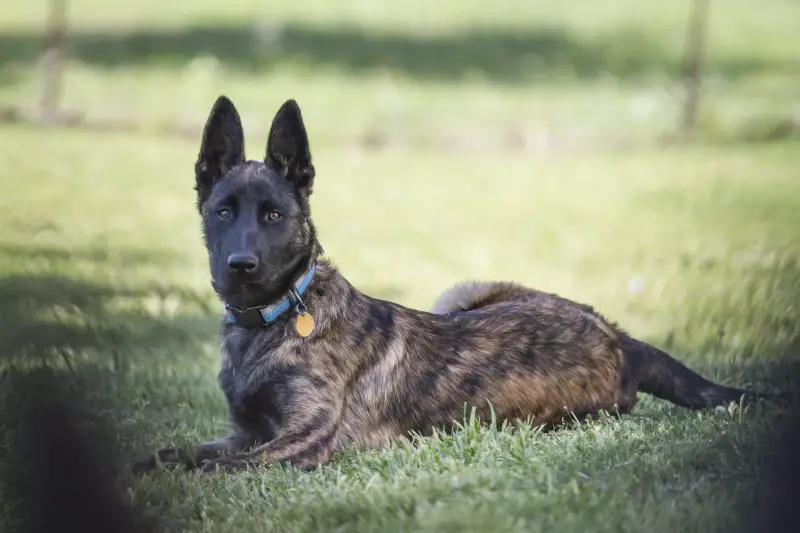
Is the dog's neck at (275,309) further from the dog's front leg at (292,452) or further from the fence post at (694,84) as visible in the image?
the fence post at (694,84)

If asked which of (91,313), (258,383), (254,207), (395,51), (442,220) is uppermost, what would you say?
(395,51)

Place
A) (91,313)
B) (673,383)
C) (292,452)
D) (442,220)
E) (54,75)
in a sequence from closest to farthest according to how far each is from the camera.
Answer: (292,452) < (673,383) < (91,313) < (442,220) < (54,75)

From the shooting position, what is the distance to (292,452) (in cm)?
498

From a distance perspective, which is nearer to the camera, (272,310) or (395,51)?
(272,310)

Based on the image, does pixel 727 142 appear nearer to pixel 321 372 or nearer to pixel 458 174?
pixel 458 174

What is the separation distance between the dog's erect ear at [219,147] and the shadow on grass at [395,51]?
17.6m

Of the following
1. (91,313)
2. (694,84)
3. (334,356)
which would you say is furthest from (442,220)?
(334,356)

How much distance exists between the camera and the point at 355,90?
21328 millimetres

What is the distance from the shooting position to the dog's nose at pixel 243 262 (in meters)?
5.00

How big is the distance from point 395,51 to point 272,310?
1996 centimetres

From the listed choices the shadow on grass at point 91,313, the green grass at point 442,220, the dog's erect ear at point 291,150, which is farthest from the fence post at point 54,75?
the dog's erect ear at point 291,150

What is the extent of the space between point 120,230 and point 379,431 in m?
7.42

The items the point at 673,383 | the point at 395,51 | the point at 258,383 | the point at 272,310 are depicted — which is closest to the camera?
the point at 258,383

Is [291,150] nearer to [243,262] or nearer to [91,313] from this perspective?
[243,262]
